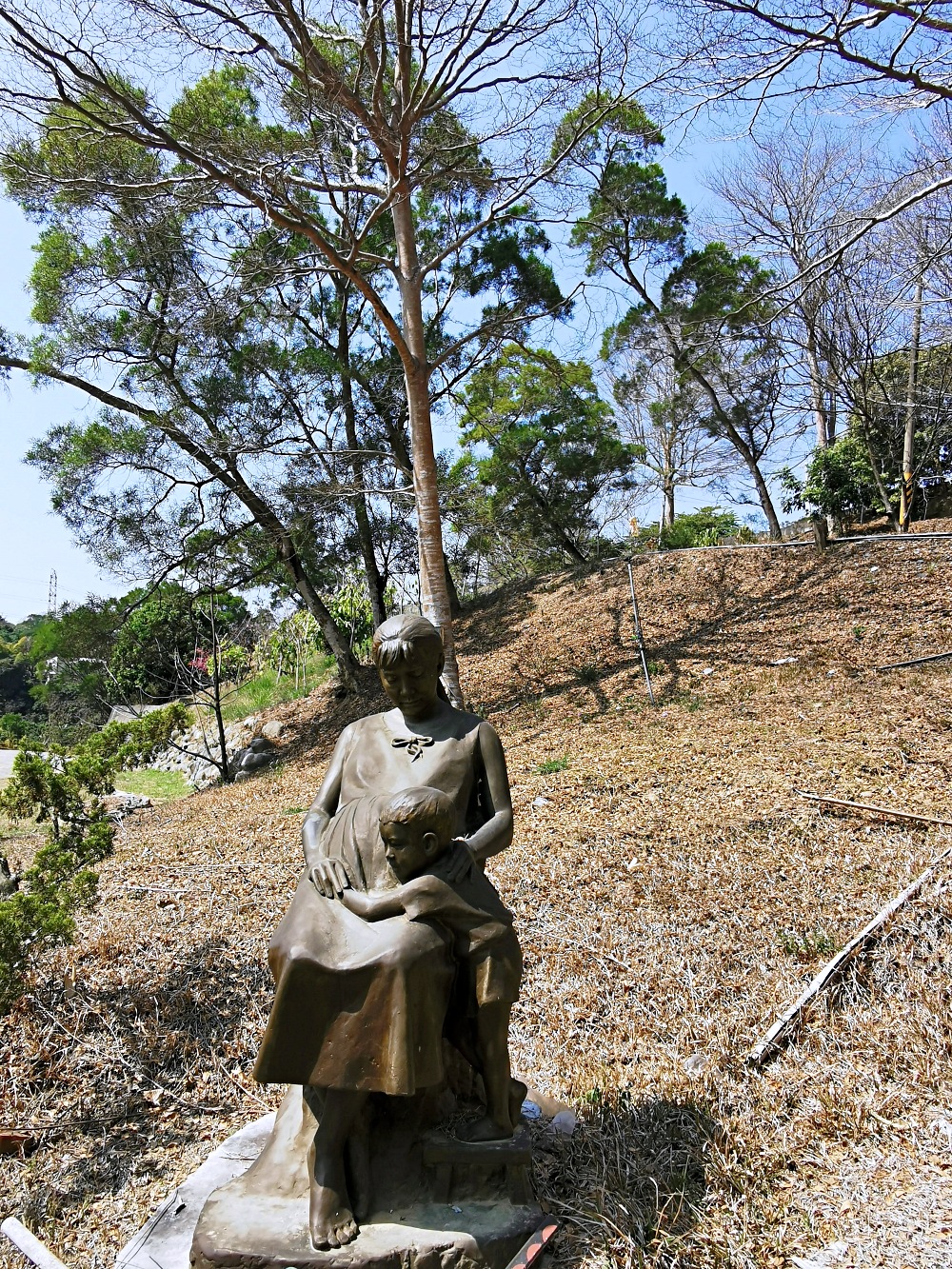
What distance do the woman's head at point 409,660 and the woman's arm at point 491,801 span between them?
23 centimetres

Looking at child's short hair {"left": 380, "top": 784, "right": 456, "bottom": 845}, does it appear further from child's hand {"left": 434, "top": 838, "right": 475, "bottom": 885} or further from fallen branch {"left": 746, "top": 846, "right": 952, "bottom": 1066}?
fallen branch {"left": 746, "top": 846, "right": 952, "bottom": 1066}

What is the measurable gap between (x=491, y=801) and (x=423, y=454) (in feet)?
17.3

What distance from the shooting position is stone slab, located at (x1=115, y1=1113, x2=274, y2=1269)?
2.24 meters

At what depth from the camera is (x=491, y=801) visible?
251 centimetres

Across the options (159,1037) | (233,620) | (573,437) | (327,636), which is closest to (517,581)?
(573,437)

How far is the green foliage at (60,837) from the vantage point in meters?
3.32

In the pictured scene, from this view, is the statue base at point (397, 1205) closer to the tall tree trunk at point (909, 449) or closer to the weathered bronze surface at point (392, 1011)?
the weathered bronze surface at point (392, 1011)

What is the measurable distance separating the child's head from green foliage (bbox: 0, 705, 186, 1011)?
1.97 metres

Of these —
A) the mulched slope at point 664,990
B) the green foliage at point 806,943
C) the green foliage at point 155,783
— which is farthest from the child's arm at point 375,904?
the green foliage at point 155,783

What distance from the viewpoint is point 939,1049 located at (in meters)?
2.97

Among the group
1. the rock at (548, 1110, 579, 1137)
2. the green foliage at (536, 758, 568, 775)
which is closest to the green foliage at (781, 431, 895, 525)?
the green foliage at (536, 758, 568, 775)

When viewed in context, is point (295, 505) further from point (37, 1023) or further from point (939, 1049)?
point (939, 1049)

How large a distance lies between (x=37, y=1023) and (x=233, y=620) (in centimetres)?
1089

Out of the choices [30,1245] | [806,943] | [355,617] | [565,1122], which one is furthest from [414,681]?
[355,617]
